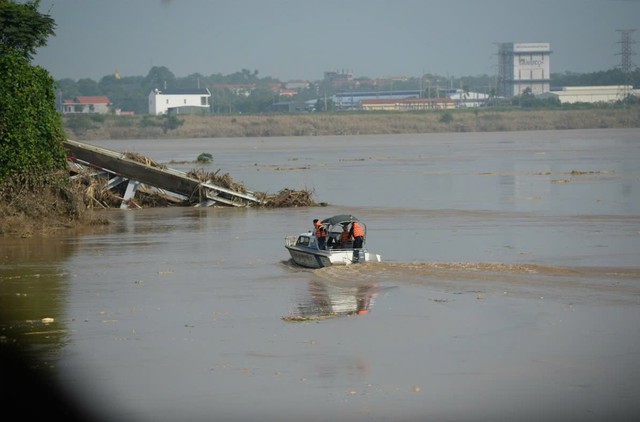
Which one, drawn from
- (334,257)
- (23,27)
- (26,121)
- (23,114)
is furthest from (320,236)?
(23,27)

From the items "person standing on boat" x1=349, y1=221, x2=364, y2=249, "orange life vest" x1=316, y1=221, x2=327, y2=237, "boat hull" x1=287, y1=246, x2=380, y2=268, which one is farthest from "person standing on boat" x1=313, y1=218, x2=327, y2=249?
"person standing on boat" x1=349, y1=221, x2=364, y2=249

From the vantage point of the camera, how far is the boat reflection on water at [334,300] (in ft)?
70.9

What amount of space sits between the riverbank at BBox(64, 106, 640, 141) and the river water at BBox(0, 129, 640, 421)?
140 meters

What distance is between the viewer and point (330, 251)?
26.7 m

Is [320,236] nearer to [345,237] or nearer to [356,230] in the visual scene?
[345,237]

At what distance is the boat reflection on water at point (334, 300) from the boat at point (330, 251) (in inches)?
39.7

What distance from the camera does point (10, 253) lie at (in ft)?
102

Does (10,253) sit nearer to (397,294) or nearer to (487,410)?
(397,294)

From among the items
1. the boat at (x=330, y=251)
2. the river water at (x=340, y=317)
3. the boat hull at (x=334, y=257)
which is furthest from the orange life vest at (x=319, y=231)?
the river water at (x=340, y=317)

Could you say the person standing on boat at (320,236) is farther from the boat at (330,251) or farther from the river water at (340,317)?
the river water at (340,317)

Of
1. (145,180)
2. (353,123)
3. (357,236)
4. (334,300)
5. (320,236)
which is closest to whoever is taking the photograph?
(334,300)

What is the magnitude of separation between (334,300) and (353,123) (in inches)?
6642

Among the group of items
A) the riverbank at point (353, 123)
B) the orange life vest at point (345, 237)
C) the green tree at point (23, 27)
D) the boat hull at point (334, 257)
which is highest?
the green tree at point (23, 27)

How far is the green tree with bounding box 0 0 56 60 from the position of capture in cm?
3875
